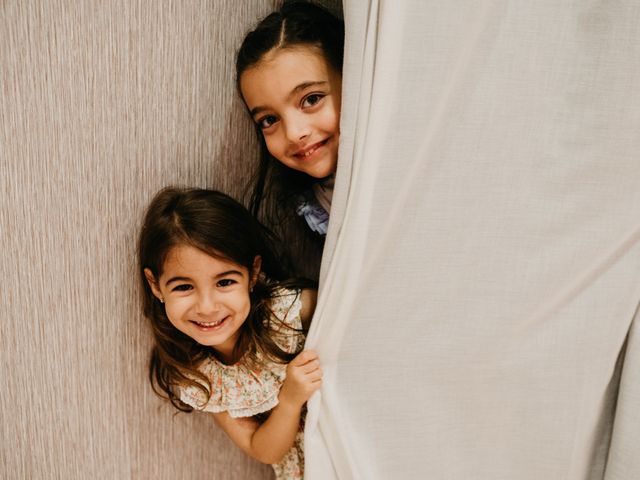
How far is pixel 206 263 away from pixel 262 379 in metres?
0.27

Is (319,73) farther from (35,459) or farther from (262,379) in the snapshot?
(35,459)

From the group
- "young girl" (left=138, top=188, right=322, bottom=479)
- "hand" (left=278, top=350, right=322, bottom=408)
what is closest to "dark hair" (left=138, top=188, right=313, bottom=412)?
"young girl" (left=138, top=188, right=322, bottom=479)

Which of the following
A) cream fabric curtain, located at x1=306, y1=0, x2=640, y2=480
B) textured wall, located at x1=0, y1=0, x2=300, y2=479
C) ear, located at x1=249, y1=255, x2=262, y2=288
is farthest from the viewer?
ear, located at x1=249, y1=255, x2=262, y2=288

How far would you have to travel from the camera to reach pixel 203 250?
880mm

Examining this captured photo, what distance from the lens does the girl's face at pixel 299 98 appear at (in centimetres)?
86

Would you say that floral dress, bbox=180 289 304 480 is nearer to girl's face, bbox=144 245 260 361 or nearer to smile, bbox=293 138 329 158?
girl's face, bbox=144 245 260 361

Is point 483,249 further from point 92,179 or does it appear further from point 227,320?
point 92,179

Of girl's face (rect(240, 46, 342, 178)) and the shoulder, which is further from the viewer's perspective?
the shoulder

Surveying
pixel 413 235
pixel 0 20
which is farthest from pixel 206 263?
pixel 0 20

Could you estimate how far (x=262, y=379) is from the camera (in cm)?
102

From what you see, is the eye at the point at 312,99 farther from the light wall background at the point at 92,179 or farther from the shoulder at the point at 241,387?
the shoulder at the point at 241,387

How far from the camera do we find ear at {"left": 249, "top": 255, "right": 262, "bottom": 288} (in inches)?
38.0

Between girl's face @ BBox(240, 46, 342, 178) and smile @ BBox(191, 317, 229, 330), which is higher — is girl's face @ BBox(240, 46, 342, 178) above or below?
above

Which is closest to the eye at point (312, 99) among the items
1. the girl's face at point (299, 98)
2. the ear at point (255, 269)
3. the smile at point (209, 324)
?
the girl's face at point (299, 98)
